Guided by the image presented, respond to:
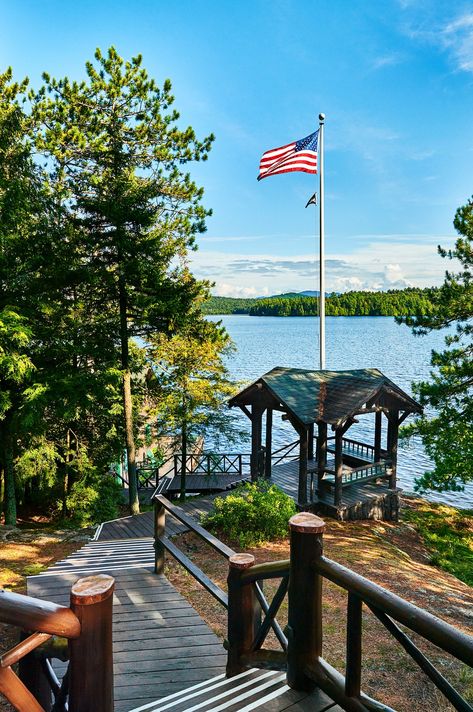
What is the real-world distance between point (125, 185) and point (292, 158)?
16.9 ft

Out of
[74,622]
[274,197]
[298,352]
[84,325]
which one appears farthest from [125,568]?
[298,352]

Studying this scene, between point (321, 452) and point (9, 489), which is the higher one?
point (321, 452)

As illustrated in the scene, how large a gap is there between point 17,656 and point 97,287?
12.3 metres

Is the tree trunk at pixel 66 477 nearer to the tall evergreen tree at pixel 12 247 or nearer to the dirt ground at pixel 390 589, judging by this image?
the tall evergreen tree at pixel 12 247

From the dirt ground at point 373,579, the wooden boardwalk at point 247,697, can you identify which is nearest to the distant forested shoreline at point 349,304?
the dirt ground at point 373,579

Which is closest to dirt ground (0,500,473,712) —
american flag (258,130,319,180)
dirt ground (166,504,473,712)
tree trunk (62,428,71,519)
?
dirt ground (166,504,473,712)

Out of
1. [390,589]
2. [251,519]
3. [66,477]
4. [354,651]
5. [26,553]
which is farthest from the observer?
[66,477]

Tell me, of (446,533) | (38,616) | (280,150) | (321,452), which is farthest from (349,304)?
(38,616)

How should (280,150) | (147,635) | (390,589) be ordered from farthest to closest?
(280,150) → (390,589) → (147,635)

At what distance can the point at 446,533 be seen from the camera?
45.6 ft

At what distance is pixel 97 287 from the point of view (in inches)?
518

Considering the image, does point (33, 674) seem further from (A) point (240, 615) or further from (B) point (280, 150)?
(B) point (280, 150)

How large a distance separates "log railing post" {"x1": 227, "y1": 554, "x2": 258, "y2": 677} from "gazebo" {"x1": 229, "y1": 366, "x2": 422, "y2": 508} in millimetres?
9602

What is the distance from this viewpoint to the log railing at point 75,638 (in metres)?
1.71
